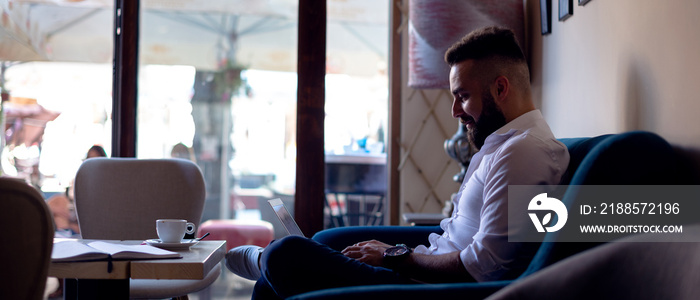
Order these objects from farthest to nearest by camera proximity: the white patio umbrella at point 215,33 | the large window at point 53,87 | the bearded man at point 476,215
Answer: the white patio umbrella at point 215,33 < the large window at point 53,87 < the bearded man at point 476,215

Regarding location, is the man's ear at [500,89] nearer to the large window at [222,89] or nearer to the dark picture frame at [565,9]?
the dark picture frame at [565,9]

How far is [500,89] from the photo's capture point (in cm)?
171

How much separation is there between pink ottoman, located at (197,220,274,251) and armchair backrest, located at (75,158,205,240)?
85 cm

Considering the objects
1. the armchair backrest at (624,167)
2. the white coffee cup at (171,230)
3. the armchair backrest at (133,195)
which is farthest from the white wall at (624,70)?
the armchair backrest at (133,195)

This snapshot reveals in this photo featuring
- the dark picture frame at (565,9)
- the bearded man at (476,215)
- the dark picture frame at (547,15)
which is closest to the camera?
the bearded man at (476,215)

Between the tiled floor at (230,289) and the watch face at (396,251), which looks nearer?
the watch face at (396,251)

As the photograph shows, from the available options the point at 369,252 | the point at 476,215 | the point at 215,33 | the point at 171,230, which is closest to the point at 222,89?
the point at 215,33

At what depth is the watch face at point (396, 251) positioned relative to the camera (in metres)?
1.55

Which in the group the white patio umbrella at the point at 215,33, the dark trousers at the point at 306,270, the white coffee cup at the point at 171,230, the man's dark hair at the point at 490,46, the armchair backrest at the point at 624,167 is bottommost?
the dark trousers at the point at 306,270

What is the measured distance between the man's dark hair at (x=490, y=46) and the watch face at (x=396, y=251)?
1.83 feet

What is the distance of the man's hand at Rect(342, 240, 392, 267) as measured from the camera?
5.24 feet

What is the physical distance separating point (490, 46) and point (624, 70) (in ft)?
1.14

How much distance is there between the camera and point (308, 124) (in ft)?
10.7

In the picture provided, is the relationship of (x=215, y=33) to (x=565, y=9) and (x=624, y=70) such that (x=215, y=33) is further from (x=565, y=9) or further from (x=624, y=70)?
(x=624, y=70)
